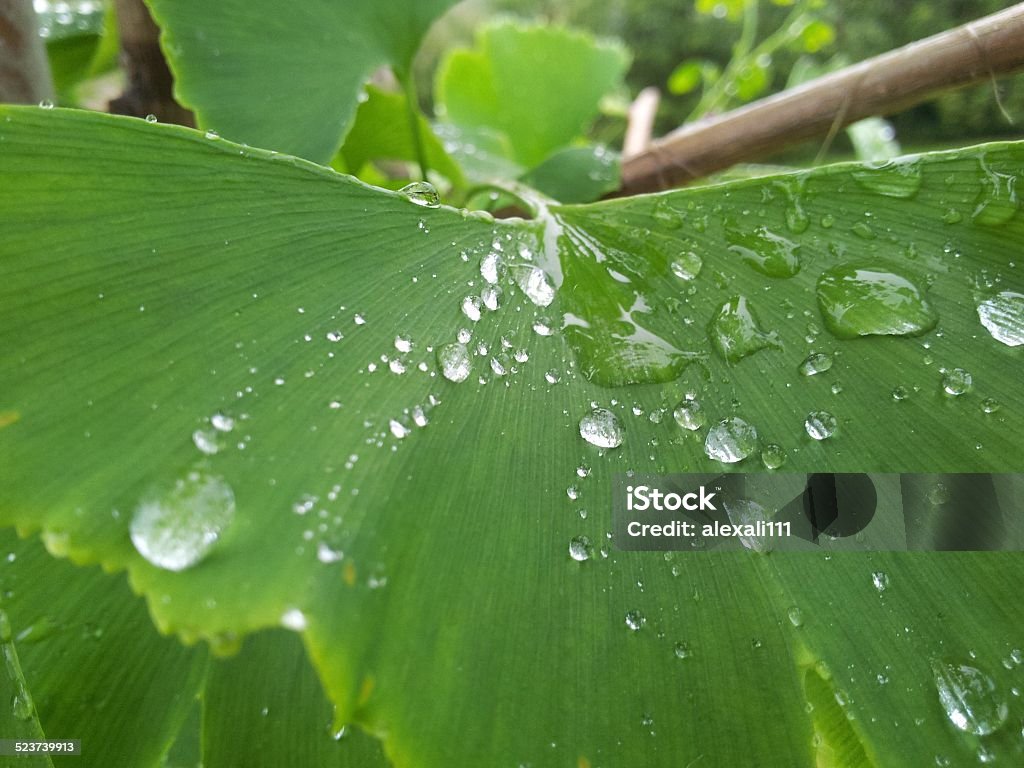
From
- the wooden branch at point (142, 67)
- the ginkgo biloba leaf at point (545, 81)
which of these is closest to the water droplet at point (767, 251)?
the wooden branch at point (142, 67)

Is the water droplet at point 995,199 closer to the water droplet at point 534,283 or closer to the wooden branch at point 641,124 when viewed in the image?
the water droplet at point 534,283

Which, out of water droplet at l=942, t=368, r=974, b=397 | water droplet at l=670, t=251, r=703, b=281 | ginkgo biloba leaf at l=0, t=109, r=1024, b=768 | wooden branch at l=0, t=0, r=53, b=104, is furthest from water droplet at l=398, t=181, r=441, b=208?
wooden branch at l=0, t=0, r=53, b=104

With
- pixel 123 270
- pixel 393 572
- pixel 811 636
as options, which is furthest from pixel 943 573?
pixel 123 270

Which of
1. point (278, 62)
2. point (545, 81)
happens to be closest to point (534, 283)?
point (278, 62)

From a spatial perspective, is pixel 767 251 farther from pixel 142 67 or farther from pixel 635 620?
pixel 142 67

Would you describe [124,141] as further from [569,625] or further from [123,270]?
[569,625]

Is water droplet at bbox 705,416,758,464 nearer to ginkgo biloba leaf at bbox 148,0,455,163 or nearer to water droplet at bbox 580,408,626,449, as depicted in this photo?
water droplet at bbox 580,408,626,449
